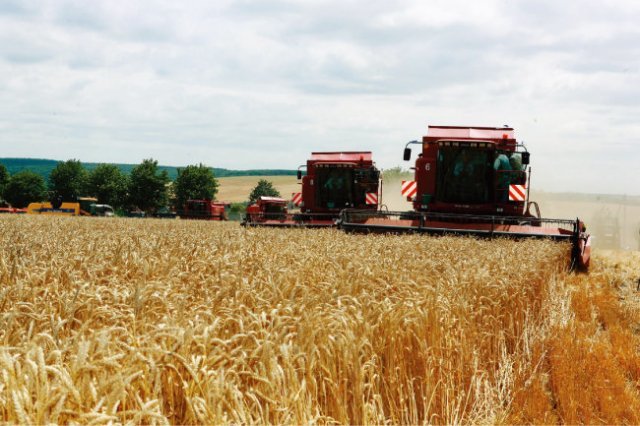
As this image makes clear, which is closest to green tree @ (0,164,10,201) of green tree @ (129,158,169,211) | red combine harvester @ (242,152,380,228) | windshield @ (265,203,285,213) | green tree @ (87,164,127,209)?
green tree @ (87,164,127,209)

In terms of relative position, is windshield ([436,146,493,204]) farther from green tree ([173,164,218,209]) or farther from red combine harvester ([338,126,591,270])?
green tree ([173,164,218,209])

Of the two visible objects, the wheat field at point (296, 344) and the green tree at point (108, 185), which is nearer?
the wheat field at point (296, 344)

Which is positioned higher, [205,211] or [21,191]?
[21,191]

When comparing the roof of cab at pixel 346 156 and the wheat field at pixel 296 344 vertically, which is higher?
the roof of cab at pixel 346 156

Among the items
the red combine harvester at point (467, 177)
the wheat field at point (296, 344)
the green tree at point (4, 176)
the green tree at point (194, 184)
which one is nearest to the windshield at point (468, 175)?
the red combine harvester at point (467, 177)

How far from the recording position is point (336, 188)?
21281 millimetres

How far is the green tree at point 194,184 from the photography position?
285 feet

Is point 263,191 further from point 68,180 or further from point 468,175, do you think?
point 468,175

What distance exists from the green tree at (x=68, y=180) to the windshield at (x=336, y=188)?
77658 millimetres

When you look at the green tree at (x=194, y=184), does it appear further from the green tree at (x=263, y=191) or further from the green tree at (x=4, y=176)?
the green tree at (x=263, y=191)

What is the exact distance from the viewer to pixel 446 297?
4277 millimetres

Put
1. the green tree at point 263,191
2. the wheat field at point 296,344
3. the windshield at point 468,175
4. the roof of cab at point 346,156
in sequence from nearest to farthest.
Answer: the wheat field at point 296,344, the windshield at point 468,175, the roof of cab at point 346,156, the green tree at point 263,191

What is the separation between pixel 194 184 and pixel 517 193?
248 feet

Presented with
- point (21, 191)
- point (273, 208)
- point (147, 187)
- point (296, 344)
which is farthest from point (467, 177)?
point (21, 191)
